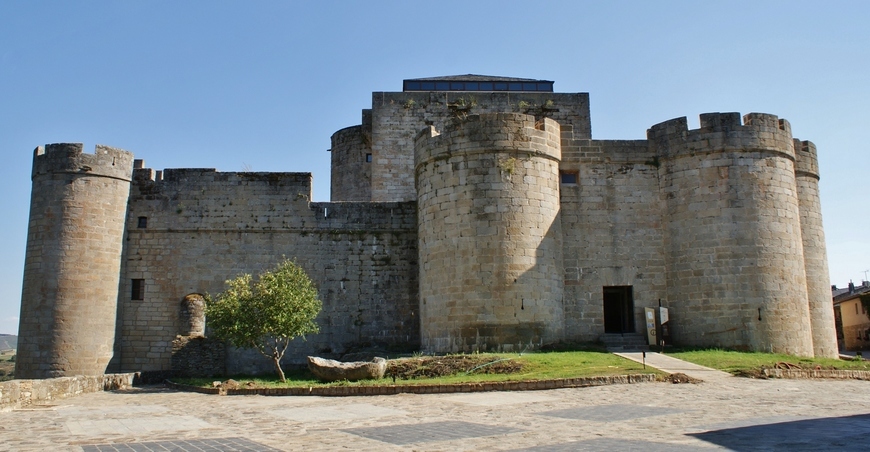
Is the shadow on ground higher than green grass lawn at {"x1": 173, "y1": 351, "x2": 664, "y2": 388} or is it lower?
lower

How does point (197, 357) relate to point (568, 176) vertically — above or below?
below

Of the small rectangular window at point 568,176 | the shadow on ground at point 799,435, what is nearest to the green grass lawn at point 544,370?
the small rectangular window at point 568,176

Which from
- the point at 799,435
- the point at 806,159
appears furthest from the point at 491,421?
the point at 806,159

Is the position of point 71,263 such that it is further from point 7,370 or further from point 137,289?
point 7,370

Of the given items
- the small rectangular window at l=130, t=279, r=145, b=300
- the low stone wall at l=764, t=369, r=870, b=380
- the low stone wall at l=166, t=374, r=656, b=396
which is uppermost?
the small rectangular window at l=130, t=279, r=145, b=300

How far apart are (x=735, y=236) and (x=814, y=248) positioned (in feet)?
18.2

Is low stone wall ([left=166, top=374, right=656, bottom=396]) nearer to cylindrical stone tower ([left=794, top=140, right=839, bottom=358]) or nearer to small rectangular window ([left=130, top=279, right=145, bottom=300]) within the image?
small rectangular window ([left=130, top=279, right=145, bottom=300])

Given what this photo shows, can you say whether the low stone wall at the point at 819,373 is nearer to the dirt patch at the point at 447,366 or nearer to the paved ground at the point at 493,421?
the paved ground at the point at 493,421

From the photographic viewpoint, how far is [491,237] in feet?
66.8

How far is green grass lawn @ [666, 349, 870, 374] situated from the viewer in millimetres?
17609

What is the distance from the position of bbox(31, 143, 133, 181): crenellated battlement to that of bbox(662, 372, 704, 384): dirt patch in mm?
18254

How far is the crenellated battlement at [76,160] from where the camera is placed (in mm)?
22875

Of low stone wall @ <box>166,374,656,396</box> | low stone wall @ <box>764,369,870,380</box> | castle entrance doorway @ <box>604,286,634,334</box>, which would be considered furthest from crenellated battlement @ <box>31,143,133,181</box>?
low stone wall @ <box>764,369,870,380</box>

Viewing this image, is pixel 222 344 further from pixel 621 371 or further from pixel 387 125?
pixel 621 371
